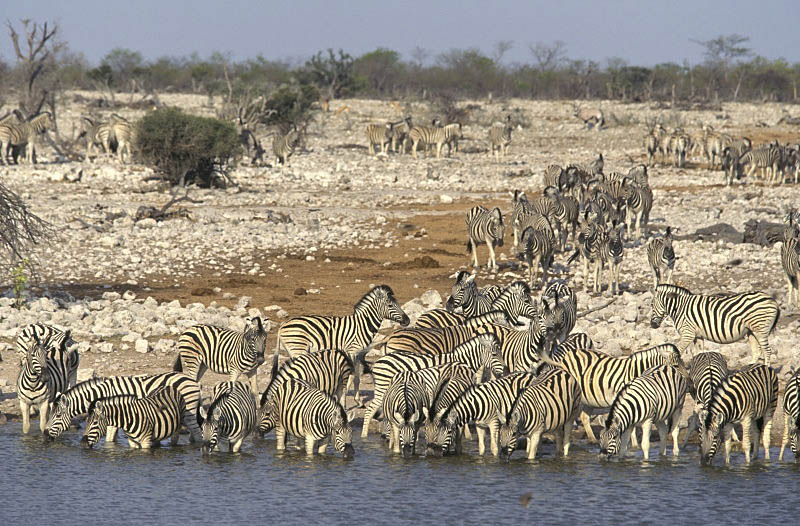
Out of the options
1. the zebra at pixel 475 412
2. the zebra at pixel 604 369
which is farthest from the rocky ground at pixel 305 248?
the zebra at pixel 475 412

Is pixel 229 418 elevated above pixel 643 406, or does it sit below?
below

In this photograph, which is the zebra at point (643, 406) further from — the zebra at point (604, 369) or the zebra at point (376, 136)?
the zebra at point (376, 136)

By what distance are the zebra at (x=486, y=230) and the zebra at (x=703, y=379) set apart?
788cm

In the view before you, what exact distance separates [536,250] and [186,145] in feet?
42.8

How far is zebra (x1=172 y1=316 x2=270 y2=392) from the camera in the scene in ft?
35.8

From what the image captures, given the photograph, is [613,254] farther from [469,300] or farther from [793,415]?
[793,415]

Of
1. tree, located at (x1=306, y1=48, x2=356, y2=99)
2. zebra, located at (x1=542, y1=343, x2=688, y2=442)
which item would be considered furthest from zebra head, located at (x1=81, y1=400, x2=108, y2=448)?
tree, located at (x1=306, y1=48, x2=356, y2=99)

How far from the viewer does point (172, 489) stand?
8.59 metres

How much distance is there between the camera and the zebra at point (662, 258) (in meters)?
16.2

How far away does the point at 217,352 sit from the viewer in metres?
11.1

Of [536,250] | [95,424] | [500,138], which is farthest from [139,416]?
[500,138]

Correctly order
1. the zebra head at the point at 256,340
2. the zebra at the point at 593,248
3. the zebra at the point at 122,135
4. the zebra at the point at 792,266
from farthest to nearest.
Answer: the zebra at the point at 122,135
the zebra at the point at 593,248
the zebra at the point at 792,266
the zebra head at the point at 256,340

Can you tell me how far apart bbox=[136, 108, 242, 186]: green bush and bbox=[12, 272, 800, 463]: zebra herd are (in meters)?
16.9

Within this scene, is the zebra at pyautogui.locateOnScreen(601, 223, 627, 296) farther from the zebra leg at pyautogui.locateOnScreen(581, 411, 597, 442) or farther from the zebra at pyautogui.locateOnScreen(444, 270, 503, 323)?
the zebra leg at pyautogui.locateOnScreen(581, 411, 597, 442)
